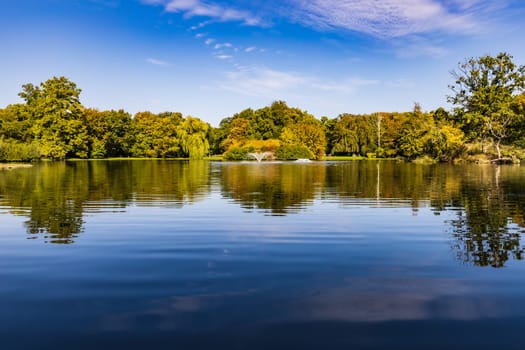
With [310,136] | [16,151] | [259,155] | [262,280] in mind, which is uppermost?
[310,136]

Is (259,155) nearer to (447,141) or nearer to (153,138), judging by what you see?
(153,138)

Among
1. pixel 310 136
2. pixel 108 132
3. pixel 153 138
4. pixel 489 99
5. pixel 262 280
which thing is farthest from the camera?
pixel 153 138

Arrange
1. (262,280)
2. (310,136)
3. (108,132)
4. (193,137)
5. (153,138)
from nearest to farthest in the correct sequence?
(262,280)
(193,137)
(108,132)
(310,136)
(153,138)

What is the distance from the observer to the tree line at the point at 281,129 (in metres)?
56.5

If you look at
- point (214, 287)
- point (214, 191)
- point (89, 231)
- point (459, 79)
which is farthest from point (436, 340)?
point (459, 79)

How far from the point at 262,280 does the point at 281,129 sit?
95444mm

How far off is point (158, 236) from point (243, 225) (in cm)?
236

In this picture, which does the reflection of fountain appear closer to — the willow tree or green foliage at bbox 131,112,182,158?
the willow tree

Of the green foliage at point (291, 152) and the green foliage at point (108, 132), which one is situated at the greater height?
the green foliage at point (108, 132)

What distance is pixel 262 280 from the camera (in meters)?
6.52

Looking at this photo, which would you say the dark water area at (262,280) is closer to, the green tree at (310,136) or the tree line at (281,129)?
the tree line at (281,129)

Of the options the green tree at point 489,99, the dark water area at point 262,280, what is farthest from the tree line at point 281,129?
the dark water area at point 262,280

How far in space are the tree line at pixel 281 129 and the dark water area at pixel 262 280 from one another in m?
48.7

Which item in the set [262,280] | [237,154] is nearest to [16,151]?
[237,154]
